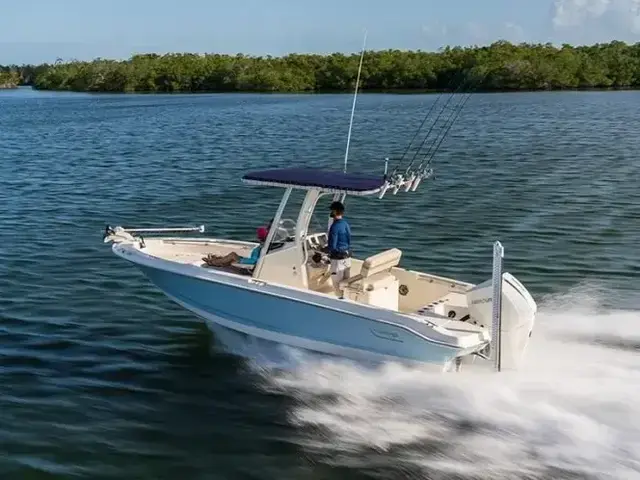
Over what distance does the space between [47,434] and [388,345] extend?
390cm

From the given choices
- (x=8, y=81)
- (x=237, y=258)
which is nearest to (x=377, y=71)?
(x=8, y=81)

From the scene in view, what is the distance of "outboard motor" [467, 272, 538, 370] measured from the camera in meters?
9.35

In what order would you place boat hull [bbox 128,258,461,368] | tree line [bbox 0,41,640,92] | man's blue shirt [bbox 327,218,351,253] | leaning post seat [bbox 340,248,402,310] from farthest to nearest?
tree line [bbox 0,41,640,92] → man's blue shirt [bbox 327,218,351,253] → leaning post seat [bbox 340,248,402,310] → boat hull [bbox 128,258,461,368]

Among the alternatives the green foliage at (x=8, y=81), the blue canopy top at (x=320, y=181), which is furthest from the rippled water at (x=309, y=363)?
the green foliage at (x=8, y=81)

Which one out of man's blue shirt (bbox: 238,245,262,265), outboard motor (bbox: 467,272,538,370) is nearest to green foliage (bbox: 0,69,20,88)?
man's blue shirt (bbox: 238,245,262,265)

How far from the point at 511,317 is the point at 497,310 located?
21cm

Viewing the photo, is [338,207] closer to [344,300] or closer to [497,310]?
[344,300]

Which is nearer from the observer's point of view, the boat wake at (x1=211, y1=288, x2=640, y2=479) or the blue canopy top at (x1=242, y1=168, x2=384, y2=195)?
the boat wake at (x1=211, y1=288, x2=640, y2=479)

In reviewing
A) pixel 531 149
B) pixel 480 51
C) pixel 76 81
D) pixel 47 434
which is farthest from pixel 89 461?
pixel 76 81

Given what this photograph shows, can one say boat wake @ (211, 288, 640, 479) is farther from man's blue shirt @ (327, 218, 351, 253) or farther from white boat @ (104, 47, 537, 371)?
man's blue shirt @ (327, 218, 351, 253)

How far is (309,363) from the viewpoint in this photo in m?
10.3

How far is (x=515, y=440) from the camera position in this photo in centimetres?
843

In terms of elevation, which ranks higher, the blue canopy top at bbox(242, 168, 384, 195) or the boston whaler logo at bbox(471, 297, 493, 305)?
the blue canopy top at bbox(242, 168, 384, 195)

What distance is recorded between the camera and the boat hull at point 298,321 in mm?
9508
